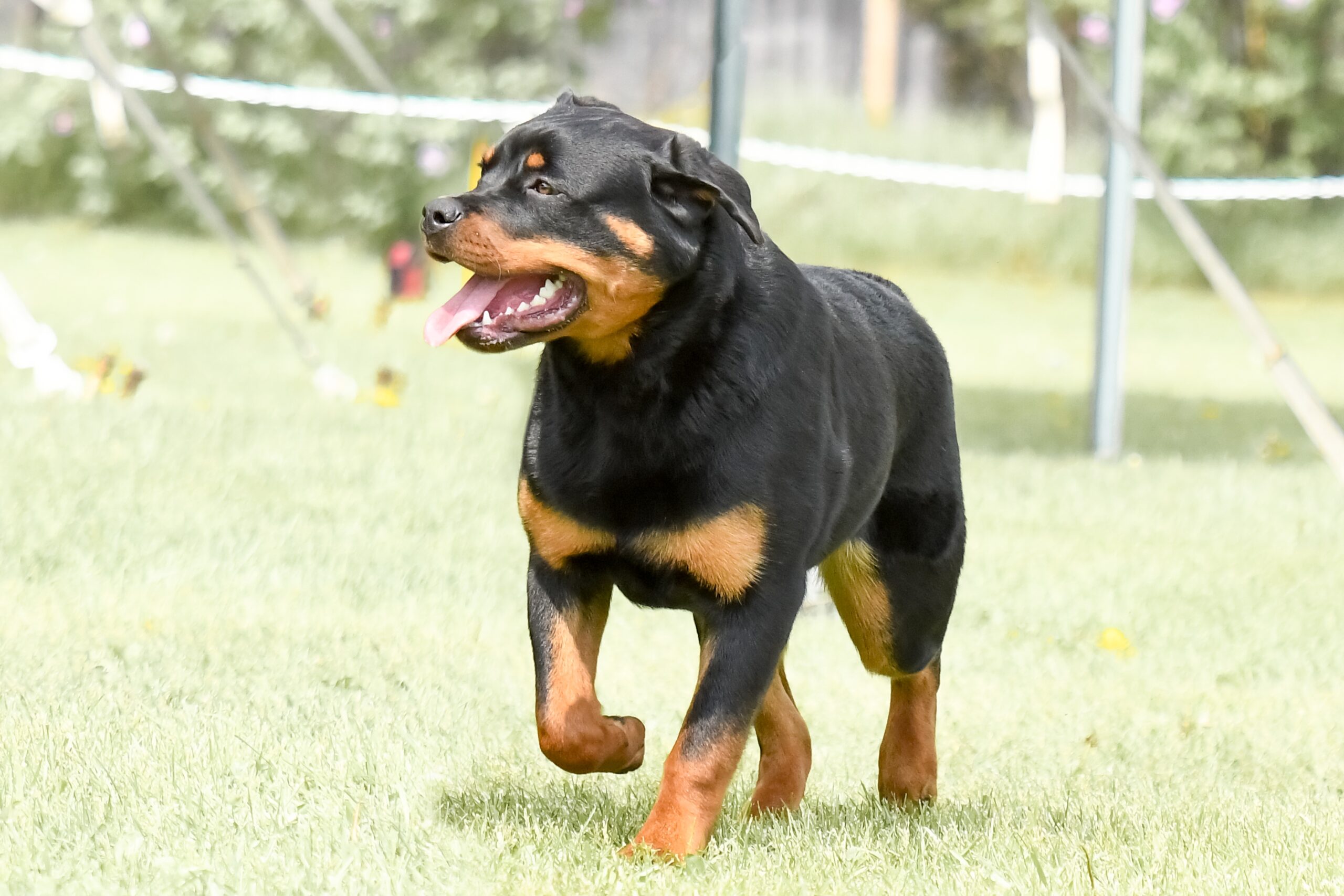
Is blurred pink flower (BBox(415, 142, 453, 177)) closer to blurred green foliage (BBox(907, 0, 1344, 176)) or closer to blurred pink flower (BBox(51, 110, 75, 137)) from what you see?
blurred pink flower (BBox(51, 110, 75, 137))

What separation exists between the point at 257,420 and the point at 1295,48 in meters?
14.3

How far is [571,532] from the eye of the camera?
3.10m

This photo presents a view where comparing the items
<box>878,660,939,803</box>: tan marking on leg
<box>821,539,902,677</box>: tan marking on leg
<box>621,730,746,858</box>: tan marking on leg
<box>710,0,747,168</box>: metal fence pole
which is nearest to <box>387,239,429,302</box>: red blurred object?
<box>710,0,747,168</box>: metal fence pole

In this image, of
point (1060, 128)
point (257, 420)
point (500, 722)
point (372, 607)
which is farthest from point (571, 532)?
point (1060, 128)

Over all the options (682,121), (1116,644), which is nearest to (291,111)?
(682,121)

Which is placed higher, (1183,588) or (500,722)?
(500,722)

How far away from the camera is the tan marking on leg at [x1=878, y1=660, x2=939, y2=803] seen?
3.71 metres

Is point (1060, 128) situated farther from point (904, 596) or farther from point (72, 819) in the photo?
point (72, 819)

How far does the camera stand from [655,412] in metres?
3.11

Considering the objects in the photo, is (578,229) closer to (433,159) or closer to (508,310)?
(508,310)

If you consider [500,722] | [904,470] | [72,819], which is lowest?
[500,722]

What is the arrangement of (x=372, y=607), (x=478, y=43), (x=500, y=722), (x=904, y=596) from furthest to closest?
(x=478, y=43), (x=372, y=607), (x=500, y=722), (x=904, y=596)

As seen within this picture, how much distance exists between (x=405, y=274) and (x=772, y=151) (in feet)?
15.5

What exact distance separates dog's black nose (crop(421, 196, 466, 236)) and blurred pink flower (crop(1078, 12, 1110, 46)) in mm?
16609
